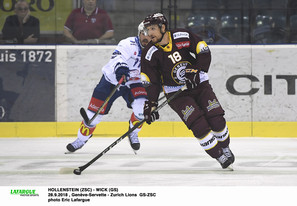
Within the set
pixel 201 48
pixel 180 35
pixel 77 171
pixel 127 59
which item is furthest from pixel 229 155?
pixel 127 59

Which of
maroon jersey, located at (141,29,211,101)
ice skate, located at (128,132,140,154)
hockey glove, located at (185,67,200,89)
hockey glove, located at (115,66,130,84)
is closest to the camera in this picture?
hockey glove, located at (185,67,200,89)

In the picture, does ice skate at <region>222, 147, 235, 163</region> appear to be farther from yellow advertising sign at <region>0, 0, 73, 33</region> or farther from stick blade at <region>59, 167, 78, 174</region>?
yellow advertising sign at <region>0, 0, 73, 33</region>

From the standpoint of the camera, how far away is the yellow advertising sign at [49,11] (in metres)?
7.35

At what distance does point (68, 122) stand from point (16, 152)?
1521 mm

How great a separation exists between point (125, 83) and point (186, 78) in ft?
4.39

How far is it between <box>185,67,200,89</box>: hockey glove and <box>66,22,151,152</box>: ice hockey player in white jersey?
1.04 metres

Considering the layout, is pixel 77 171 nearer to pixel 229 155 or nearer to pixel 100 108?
pixel 229 155

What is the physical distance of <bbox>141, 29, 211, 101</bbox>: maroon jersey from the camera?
14.5 feet

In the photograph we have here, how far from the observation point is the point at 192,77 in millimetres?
4316

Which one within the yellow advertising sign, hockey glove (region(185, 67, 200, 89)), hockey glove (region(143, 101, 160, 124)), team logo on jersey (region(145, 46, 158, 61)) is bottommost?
hockey glove (region(143, 101, 160, 124))

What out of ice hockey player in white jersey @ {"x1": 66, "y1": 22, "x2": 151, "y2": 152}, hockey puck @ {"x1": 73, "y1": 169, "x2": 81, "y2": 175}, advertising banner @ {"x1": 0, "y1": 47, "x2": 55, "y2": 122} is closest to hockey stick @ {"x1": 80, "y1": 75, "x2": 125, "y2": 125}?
ice hockey player in white jersey @ {"x1": 66, "y1": 22, "x2": 151, "y2": 152}

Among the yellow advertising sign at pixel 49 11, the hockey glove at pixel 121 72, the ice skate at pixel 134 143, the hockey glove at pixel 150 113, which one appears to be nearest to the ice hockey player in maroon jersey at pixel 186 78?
the hockey glove at pixel 150 113

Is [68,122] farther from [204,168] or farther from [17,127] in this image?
[204,168]

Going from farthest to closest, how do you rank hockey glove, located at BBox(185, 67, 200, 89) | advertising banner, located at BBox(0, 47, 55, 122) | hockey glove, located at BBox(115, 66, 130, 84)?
advertising banner, located at BBox(0, 47, 55, 122) → hockey glove, located at BBox(115, 66, 130, 84) → hockey glove, located at BBox(185, 67, 200, 89)
